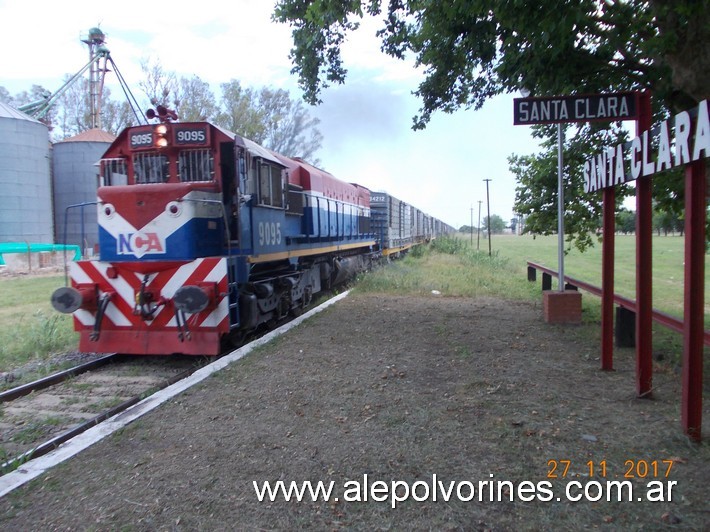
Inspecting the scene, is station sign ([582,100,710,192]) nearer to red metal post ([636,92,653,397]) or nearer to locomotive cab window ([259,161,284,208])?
red metal post ([636,92,653,397])

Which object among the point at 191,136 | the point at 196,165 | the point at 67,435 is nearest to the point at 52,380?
the point at 67,435

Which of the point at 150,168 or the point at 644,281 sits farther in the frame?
the point at 150,168

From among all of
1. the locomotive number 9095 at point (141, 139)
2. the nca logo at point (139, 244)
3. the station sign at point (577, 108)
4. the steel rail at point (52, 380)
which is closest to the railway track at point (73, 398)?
the steel rail at point (52, 380)

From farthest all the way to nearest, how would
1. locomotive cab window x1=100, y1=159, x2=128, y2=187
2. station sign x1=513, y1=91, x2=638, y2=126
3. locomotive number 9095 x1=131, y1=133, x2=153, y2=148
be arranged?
locomotive cab window x1=100, y1=159, x2=128, y2=187, locomotive number 9095 x1=131, y1=133, x2=153, y2=148, station sign x1=513, y1=91, x2=638, y2=126

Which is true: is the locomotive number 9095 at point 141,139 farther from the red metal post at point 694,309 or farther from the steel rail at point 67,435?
the red metal post at point 694,309

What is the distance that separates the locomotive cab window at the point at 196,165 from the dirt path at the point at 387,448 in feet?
9.01

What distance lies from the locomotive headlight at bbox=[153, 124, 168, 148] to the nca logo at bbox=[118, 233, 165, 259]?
1281 millimetres

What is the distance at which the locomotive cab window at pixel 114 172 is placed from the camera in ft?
24.8

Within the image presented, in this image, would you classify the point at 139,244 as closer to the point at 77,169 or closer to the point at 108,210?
the point at 108,210

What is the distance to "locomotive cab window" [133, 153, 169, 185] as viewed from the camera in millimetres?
7395

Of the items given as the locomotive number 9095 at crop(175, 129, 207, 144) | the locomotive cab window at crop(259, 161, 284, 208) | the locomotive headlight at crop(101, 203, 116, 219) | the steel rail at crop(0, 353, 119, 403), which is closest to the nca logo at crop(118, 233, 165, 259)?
the locomotive headlight at crop(101, 203, 116, 219)

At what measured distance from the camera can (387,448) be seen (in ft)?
12.3

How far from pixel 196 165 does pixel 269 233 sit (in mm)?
1617

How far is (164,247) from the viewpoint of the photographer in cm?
686
